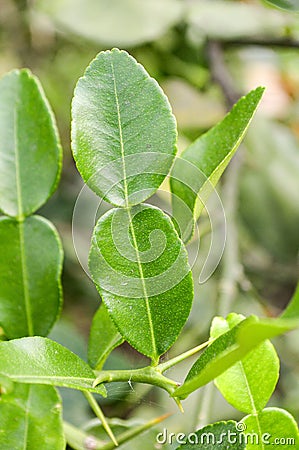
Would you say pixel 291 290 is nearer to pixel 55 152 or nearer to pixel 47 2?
pixel 47 2

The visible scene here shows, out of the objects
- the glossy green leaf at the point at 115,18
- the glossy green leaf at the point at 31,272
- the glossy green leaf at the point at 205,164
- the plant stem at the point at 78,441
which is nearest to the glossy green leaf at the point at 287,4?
the glossy green leaf at the point at 205,164

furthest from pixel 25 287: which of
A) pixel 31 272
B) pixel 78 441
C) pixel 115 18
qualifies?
pixel 115 18

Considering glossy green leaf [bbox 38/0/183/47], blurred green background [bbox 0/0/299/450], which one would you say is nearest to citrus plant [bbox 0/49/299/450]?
blurred green background [bbox 0/0/299/450]

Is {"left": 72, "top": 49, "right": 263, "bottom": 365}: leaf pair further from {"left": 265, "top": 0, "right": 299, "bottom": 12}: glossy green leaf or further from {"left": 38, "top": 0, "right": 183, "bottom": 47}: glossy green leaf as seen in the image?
{"left": 38, "top": 0, "right": 183, "bottom": 47}: glossy green leaf

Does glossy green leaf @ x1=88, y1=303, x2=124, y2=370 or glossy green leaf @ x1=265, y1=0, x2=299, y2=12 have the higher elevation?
glossy green leaf @ x1=265, y1=0, x2=299, y2=12

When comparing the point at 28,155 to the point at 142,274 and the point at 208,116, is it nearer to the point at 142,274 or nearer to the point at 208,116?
the point at 142,274

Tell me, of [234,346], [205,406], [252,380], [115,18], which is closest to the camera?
[234,346]
